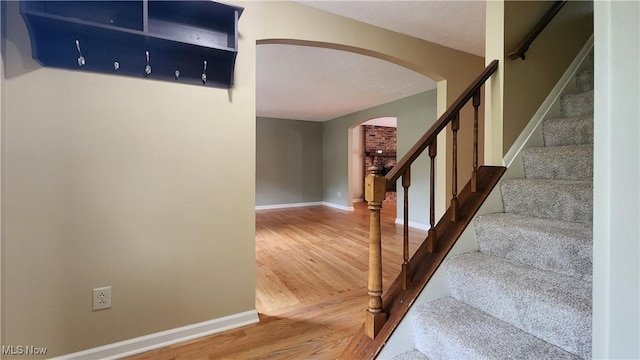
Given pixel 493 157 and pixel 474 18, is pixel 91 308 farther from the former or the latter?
pixel 474 18

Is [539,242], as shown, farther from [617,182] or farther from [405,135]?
[405,135]

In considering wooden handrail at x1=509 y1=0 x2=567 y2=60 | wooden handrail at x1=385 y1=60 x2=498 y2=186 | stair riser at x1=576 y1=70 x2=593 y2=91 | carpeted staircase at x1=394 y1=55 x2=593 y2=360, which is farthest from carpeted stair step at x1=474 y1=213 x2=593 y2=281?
stair riser at x1=576 y1=70 x2=593 y2=91

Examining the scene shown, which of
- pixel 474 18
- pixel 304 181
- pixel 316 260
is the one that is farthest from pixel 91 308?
pixel 304 181

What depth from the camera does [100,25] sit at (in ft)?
4.46

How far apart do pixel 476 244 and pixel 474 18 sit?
200cm

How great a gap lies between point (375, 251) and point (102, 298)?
1.52 m

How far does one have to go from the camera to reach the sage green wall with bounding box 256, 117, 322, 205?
23.4 ft

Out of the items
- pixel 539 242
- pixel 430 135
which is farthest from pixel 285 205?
pixel 539 242

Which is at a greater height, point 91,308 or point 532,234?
point 532,234

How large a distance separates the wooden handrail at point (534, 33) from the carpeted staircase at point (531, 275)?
0.50 meters

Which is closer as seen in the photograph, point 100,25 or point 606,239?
point 606,239

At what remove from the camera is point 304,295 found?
2.30 m

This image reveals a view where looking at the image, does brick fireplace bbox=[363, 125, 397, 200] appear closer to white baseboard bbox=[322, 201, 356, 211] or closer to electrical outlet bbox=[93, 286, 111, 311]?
white baseboard bbox=[322, 201, 356, 211]

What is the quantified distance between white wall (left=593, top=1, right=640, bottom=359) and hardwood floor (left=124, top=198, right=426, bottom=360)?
1327 millimetres
